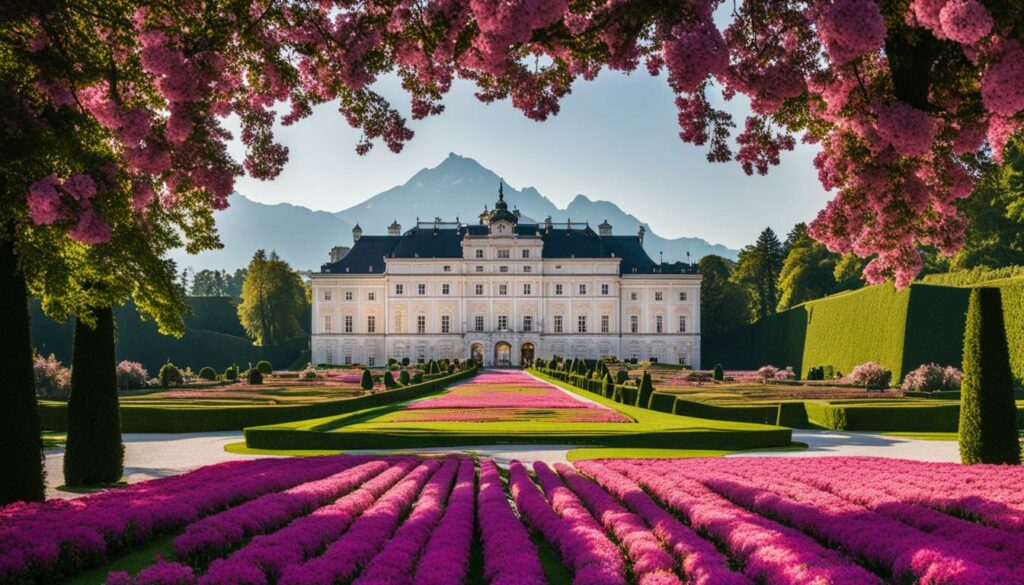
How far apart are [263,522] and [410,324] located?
207ft

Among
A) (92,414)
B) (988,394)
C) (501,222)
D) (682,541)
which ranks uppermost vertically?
(501,222)

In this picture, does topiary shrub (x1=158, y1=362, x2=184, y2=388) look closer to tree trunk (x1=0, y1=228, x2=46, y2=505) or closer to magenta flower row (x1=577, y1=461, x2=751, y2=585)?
tree trunk (x1=0, y1=228, x2=46, y2=505)

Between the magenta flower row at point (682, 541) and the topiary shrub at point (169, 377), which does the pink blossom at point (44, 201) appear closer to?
the magenta flower row at point (682, 541)

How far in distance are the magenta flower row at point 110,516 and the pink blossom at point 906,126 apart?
628cm

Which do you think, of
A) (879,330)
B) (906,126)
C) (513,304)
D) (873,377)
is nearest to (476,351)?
(513,304)

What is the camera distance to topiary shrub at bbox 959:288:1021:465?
1103cm

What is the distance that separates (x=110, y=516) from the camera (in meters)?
6.61

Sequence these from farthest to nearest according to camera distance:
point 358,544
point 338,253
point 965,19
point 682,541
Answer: point 338,253
point 682,541
point 358,544
point 965,19

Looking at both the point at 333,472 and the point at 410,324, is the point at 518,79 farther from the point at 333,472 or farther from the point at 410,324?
the point at 410,324

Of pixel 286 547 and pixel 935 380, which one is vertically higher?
pixel 286 547

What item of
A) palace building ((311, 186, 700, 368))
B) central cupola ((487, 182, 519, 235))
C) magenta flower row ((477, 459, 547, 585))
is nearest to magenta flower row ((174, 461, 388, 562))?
magenta flower row ((477, 459, 547, 585))

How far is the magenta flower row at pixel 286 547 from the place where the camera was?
5061 millimetres

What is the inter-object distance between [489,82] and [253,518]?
4075mm

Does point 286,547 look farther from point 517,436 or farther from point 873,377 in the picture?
point 873,377
